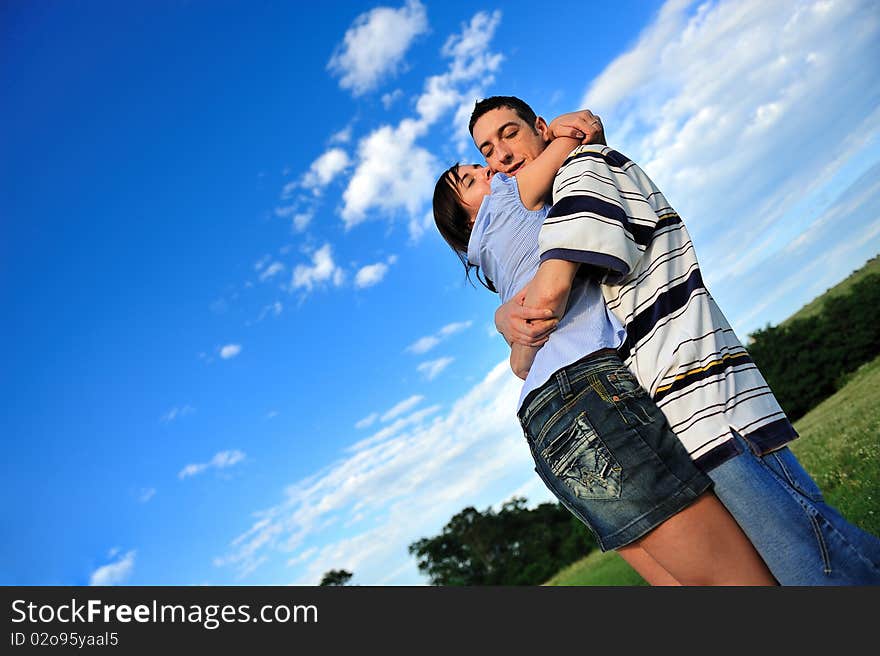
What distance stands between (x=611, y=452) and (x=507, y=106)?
1800mm

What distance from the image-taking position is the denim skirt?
196 centimetres

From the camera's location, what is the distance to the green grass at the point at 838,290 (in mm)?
26697

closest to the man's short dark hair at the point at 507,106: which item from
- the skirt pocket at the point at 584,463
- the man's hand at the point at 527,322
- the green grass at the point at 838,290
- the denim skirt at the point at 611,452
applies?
the man's hand at the point at 527,322

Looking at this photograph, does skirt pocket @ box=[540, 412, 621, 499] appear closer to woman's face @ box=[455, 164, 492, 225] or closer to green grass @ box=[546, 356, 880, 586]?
woman's face @ box=[455, 164, 492, 225]

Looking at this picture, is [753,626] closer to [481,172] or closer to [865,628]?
[865,628]

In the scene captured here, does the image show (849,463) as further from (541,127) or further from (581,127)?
(581,127)

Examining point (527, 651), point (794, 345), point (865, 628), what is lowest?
point (865, 628)

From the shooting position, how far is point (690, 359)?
82.4 inches

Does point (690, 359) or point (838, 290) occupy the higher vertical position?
point (838, 290)

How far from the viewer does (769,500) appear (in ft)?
6.30

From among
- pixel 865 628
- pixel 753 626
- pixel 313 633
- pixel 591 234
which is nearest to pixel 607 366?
pixel 591 234

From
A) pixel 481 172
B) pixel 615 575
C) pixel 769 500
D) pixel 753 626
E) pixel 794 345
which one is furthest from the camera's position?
pixel 794 345

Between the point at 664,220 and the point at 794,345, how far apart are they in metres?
25.7

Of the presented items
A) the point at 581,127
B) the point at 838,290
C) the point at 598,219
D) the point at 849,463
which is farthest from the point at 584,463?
the point at 838,290
